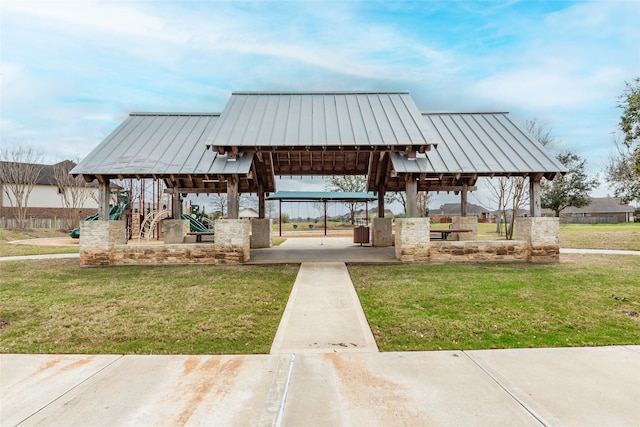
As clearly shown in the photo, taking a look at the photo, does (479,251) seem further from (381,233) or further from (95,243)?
(95,243)

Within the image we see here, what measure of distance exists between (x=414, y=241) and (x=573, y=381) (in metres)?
7.76

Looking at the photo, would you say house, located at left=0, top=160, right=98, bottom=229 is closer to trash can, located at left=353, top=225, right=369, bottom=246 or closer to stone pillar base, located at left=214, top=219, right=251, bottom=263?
trash can, located at left=353, top=225, right=369, bottom=246

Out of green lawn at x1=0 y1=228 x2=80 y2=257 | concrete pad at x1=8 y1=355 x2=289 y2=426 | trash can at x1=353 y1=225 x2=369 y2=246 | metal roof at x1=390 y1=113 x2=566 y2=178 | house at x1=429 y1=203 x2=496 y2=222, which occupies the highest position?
metal roof at x1=390 y1=113 x2=566 y2=178

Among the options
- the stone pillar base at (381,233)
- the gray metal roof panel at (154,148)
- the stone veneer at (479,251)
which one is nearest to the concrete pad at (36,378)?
the gray metal roof panel at (154,148)

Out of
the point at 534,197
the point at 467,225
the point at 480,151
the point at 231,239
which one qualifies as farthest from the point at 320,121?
the point at 467,225

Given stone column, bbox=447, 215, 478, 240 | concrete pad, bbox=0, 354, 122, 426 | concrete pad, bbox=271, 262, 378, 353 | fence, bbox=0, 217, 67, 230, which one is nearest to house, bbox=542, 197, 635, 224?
stone column, bbox=447, 215, 478, 240

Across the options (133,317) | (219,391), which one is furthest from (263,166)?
(219,391)

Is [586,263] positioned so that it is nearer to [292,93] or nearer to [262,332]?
[262,332]

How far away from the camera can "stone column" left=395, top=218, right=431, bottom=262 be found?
11383mm

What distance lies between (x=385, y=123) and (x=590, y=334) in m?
9.30

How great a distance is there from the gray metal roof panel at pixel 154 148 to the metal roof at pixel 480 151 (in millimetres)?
7096

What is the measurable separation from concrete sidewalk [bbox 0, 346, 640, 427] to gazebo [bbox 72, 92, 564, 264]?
7267mm

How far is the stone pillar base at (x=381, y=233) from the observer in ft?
55.3

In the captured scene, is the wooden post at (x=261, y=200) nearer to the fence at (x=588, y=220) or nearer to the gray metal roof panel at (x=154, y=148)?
the gray metal roof panel at (x=154, y=148)
